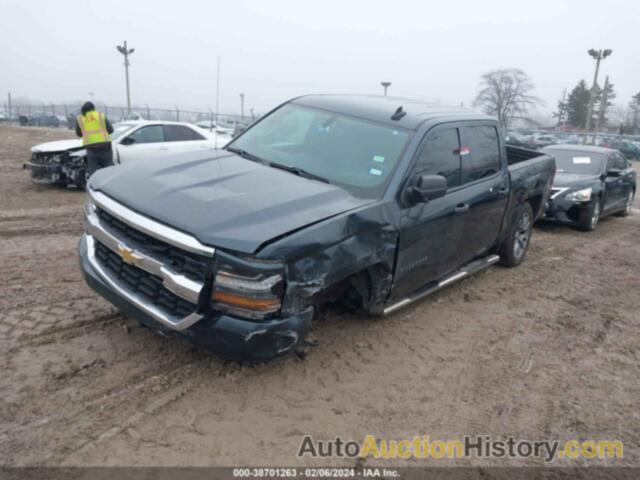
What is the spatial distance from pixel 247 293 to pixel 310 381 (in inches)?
38.7

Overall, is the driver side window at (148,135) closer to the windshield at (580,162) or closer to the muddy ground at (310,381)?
the muddy ground at (310,381)

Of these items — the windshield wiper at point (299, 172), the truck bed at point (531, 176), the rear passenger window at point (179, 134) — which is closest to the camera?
the windshield wiper at point (299, 172)

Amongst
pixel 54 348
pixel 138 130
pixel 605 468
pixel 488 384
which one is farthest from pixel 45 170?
pixel 605 468

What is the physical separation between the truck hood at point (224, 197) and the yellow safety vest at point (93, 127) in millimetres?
5330

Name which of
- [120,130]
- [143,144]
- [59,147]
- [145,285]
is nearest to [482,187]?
[145,285]

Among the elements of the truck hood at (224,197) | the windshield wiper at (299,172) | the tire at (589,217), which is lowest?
the tire at (589,217)

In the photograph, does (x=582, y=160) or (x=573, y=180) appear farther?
(x=582, y=160)

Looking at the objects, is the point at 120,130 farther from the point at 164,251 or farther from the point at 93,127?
the point at 164,251

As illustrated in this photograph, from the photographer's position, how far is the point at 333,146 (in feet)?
14.0

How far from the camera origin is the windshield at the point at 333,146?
392 centimetres

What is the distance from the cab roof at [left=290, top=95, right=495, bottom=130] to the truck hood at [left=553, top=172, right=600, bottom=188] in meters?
4.53

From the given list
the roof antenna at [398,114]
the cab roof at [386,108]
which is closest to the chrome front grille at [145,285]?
the cab roof at [386,108]

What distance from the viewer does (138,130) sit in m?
10.2

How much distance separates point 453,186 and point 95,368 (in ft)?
10.7
